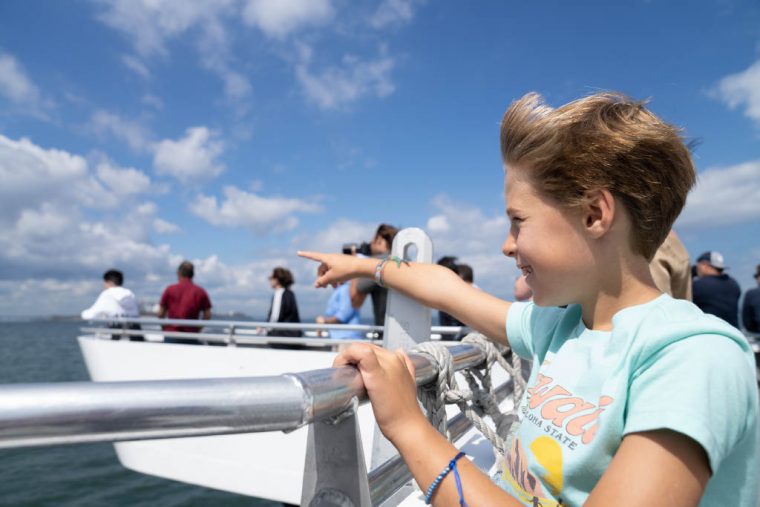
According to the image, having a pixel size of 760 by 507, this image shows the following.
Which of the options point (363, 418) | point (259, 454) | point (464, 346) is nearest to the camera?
point (464, 346)

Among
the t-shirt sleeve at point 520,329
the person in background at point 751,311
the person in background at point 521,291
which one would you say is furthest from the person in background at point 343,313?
the person in background at point 751,311

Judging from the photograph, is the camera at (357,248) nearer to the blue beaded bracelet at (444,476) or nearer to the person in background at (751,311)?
the blue beaded bracelet at (444,476)

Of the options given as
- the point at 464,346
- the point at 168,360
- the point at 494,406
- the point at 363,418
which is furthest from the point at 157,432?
the point at 168,360

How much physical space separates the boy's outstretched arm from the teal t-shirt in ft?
1.30

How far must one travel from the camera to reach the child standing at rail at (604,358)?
725mm

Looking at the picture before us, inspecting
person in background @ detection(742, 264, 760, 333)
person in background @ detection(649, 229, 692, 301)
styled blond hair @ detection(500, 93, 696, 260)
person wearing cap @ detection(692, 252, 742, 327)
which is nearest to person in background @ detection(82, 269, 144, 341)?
person in background @ detection(649, 229, 692, 301)

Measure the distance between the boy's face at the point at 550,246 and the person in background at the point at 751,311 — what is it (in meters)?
8.72

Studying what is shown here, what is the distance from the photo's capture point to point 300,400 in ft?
2.26

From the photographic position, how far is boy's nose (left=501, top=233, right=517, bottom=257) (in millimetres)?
1061

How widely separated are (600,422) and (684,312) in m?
0.25

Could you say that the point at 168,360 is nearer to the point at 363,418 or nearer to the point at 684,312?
the point at 363,418

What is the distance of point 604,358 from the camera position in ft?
3.07

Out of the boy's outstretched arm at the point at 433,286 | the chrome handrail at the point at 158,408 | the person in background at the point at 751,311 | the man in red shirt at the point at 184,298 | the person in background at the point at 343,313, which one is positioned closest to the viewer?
the chrome handrail at the point at 158,408

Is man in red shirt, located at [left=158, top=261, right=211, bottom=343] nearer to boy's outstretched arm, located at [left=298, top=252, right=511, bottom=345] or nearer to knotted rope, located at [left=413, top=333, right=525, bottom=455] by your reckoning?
boy's outstretched arm, located at [left=298, top=252, right=511, bottom=345]
